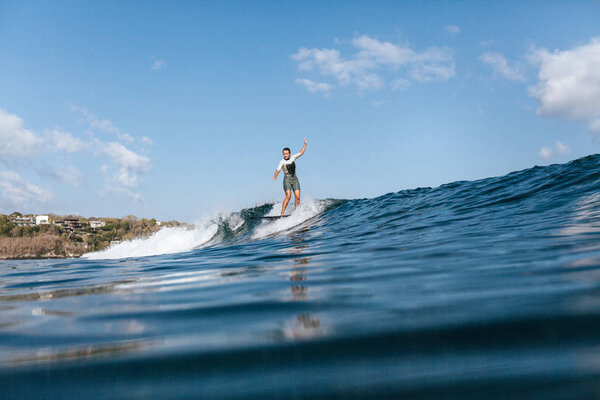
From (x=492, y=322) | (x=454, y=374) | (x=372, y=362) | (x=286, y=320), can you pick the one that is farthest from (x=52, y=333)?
(x=492, y=322)

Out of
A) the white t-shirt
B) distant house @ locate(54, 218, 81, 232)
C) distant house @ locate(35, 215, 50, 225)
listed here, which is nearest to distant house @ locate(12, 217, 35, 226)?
distant house @ locate(35, 215, 50, 225)

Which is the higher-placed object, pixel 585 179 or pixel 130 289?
pixel 585 179

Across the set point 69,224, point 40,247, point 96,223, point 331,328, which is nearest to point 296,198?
point 331,328

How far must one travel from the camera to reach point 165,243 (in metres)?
15.2

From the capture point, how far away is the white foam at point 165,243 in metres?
14.3

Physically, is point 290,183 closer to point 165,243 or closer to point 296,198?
point 296,198

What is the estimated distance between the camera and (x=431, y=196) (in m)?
11.6

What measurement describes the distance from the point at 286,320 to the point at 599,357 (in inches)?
47.3

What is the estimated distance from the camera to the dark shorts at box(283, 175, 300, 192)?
1416 cm

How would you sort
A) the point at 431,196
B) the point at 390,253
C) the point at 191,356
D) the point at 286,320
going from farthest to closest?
1. the point at 431,196
2. the point at 390,253
3. the point at 286,320
4. the point at 191,356

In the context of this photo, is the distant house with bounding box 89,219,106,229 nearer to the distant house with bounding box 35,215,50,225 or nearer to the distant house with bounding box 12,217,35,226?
the distant house with bounding box 35,215,50,225

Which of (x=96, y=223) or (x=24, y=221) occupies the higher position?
(x=24, y=221)

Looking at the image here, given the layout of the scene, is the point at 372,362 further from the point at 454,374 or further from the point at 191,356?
the point at 191,356

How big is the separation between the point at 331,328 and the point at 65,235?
69250 millimetres
